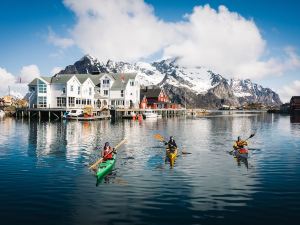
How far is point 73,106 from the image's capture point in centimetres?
10138

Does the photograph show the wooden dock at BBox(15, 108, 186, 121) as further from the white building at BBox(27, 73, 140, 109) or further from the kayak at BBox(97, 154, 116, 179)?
the kayak at BBox(97, 154, 116, 179)

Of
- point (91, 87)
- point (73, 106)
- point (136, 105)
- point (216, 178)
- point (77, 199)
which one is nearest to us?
point (77, 199)

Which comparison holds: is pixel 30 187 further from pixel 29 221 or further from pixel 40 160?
pixel 40 160

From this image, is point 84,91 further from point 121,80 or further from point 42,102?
point 121,80

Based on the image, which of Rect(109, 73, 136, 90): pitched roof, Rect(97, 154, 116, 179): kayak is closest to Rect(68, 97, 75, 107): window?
Rect(109, 73, 136, 90): pitched roof

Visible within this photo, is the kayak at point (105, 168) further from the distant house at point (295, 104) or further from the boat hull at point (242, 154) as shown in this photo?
the distant house at point (295, 104)

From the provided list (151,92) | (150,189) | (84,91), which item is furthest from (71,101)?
(150,189)

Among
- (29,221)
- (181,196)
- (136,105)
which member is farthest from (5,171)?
(136,105)

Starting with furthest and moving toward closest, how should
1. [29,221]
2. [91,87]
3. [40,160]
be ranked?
[91,87] → [40,160] → [29,221]

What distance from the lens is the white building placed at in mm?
100250

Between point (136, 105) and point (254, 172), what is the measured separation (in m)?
97.3

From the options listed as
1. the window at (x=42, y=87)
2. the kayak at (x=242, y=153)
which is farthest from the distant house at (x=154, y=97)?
the kayak at (x=242, y=153)

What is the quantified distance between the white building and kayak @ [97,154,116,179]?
244ft

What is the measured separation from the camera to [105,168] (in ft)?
82.8
